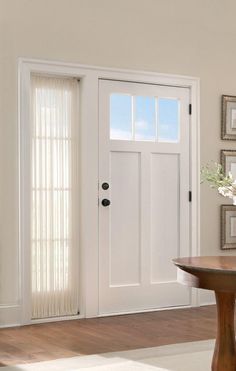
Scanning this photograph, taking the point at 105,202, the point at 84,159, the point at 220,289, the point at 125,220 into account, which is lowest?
the point at 220,289

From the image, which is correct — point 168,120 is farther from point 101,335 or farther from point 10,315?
point 10,315

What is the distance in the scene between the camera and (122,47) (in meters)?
5.47

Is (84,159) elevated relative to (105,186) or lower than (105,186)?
elevated

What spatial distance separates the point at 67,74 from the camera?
5207mm

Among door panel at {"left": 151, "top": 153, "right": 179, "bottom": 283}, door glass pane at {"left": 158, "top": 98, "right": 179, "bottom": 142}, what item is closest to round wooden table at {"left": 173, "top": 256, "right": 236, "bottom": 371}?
door panel at {"left": 151, "top": 153, "right": 179, "bottom": 283}

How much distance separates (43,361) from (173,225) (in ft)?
7.48

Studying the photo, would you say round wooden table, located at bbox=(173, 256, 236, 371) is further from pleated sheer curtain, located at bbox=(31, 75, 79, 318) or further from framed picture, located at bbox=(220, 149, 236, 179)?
framed picture, located at bbox=(220, 149, 236, 179)

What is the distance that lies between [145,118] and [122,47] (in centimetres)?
66

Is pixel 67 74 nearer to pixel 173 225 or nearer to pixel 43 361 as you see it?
pixel 173 225

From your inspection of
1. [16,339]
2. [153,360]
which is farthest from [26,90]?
[153,360]

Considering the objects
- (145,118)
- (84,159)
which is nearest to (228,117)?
(145,118)

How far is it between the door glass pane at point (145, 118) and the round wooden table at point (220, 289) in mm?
2481

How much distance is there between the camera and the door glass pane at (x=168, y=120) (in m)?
5.70

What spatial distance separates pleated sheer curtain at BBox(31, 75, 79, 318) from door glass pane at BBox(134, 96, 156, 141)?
1.94ft
